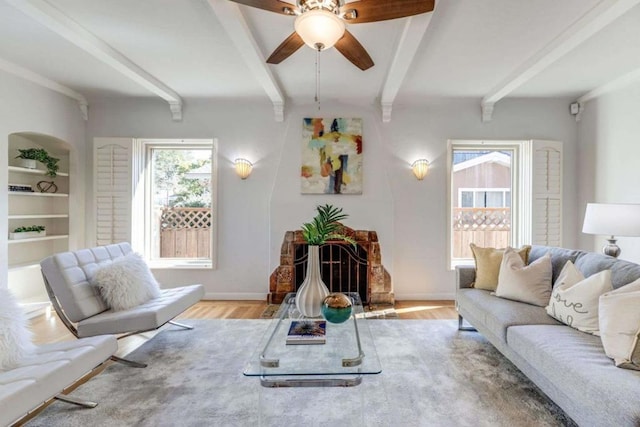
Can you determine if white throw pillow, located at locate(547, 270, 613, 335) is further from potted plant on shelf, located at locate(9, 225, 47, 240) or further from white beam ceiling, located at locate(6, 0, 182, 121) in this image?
potted plant on shelf, located at locate(9, 225, 47, 240)

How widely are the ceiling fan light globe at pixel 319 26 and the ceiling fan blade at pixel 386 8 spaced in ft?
0.29

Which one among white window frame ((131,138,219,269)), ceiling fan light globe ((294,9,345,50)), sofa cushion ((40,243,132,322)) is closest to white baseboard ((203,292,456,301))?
white window frame ((131,138,219,269))

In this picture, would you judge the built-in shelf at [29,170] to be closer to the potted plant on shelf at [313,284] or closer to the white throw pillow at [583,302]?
the potted plant on shelf at [313,284]

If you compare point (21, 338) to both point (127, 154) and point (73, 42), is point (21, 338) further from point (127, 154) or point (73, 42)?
point (127, 154)

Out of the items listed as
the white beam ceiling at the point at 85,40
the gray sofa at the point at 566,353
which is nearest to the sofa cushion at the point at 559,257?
the gray sofa at the point at 566,353

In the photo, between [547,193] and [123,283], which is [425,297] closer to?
[547,193]

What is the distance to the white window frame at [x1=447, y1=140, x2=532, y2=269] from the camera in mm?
4375

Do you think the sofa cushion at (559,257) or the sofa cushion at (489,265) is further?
the sofa cushion at (489,265)

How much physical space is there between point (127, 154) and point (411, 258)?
3909 millimetres

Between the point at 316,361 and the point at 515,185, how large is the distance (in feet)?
13.0

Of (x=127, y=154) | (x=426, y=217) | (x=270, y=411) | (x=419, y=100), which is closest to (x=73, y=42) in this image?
(x=127, y=154)

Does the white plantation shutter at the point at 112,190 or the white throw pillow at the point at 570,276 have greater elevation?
the white plantation shutter at the point at 112,190

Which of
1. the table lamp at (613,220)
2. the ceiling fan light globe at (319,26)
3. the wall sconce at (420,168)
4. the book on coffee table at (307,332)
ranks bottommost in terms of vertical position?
the book on coffee table at (307,332)

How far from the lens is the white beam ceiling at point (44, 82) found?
132 inches
